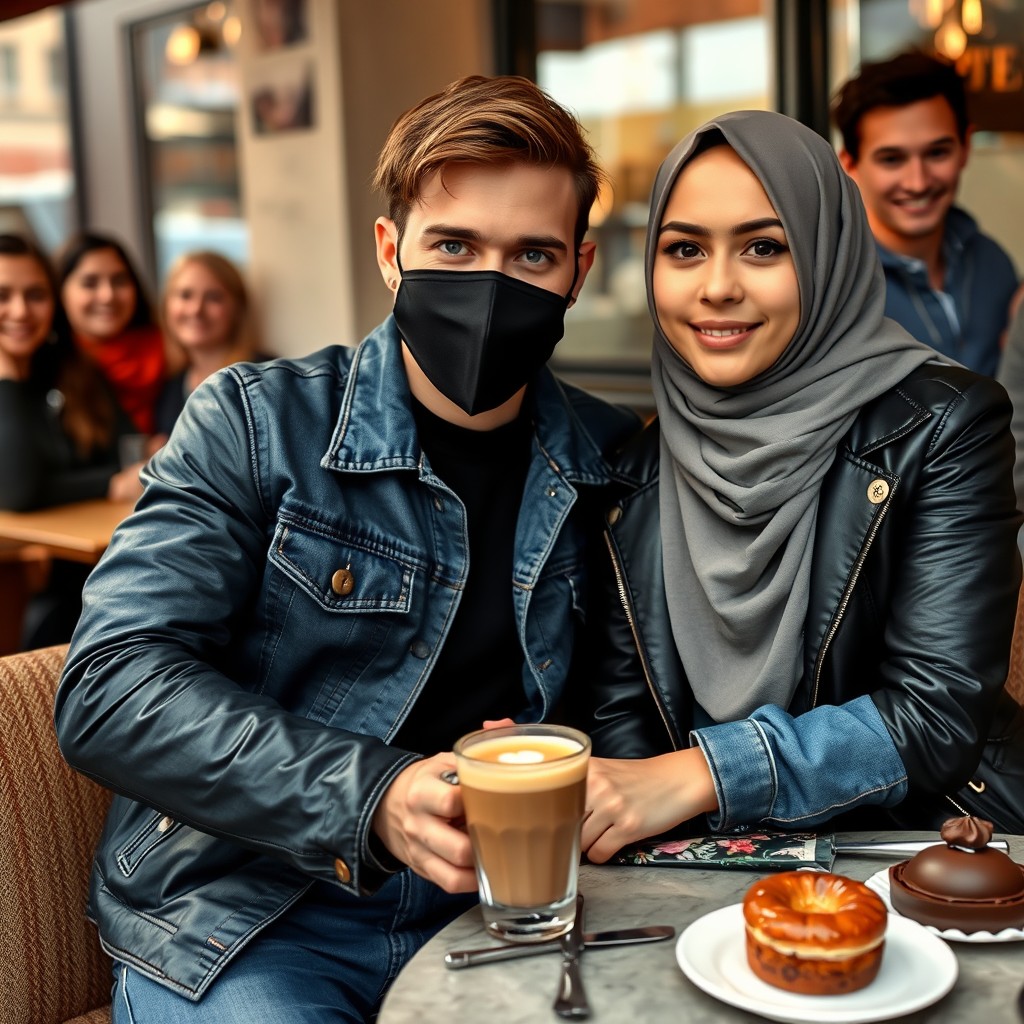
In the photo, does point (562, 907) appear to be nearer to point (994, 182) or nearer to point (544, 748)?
point (544, 748)

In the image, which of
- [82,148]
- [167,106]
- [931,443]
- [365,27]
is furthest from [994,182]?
[82,148]

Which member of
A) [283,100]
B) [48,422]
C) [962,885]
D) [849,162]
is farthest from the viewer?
[283,100]

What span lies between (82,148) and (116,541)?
6.42 metres

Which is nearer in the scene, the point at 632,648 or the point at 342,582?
the point at 342,582

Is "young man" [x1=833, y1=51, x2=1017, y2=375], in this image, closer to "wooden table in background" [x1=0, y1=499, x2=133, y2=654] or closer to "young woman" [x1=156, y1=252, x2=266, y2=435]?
"wooden table in background" [x1=0, y1=499, x2=133, y2=654]

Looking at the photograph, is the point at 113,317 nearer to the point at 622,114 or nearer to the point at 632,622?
the point at 622,114

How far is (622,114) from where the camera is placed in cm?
495

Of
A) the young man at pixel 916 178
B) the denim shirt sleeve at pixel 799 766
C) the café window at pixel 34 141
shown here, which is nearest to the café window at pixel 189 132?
the café window at pixel 34 141

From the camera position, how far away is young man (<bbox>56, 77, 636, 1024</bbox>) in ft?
4.14

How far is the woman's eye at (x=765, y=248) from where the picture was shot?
152cm

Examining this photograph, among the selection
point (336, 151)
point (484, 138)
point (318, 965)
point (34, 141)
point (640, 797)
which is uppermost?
point (34, 141)

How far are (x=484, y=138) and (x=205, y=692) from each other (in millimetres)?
697

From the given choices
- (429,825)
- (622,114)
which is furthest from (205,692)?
(622,114)

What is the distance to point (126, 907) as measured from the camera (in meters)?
1.40
